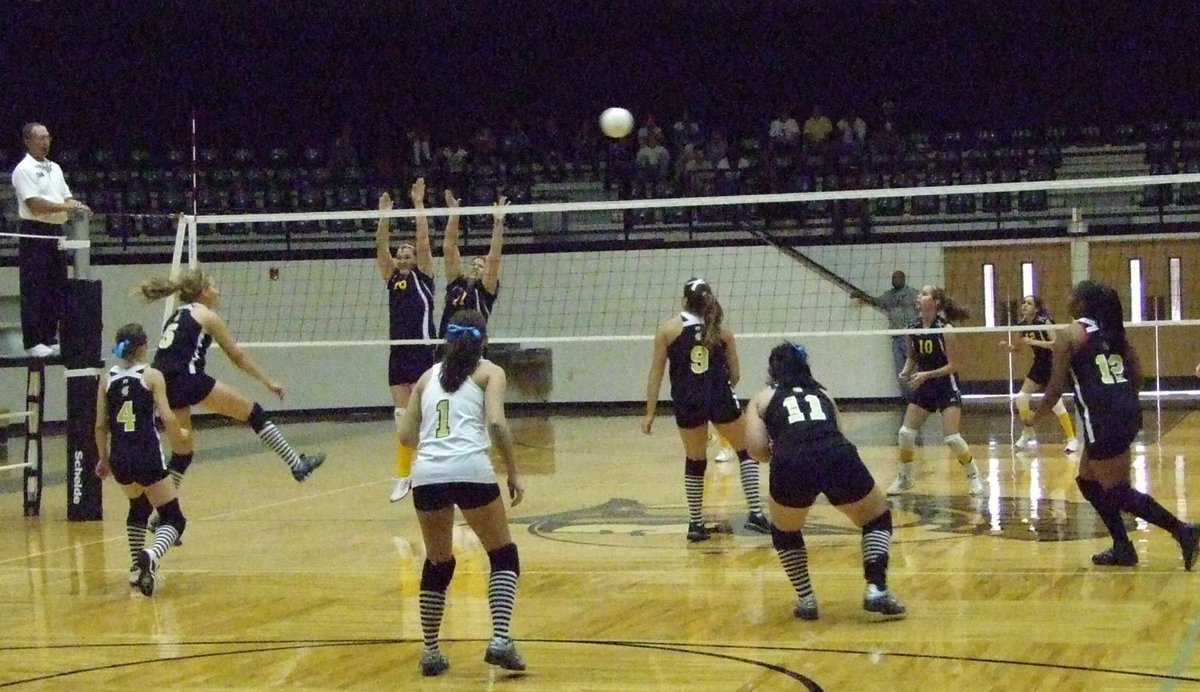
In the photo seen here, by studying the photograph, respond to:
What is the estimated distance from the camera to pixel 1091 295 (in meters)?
8.39

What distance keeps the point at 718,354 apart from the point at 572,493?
10.4 ft

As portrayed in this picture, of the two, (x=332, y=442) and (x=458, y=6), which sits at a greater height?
(x=458, y=6)

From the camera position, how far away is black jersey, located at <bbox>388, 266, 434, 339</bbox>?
12.8m

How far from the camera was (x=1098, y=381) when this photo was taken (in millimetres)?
8281

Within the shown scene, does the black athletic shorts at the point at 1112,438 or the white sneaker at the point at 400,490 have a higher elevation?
the black athletic shorts at the point at 1112,438

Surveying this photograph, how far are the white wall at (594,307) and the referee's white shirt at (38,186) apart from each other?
9.89 meters

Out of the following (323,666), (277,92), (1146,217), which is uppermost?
(277,92)

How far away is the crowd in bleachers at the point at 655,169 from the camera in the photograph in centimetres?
2209

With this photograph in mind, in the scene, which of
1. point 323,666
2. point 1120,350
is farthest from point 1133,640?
point 323,666

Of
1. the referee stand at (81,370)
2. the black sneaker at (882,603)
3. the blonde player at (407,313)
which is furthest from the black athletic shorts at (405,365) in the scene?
the black sneaker at (882,603)

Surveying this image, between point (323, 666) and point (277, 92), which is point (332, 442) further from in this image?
point (323, 666)

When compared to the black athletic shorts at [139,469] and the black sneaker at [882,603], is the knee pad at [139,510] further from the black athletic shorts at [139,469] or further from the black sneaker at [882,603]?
the black sneaker at [882,603]

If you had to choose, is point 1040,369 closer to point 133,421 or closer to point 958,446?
point 958,446

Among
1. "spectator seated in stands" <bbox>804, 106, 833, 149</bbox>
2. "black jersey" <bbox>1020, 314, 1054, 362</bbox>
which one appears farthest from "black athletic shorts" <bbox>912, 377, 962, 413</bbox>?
"spectator seated in stands" <bbox>804, 106, 833, 149</bbox>
